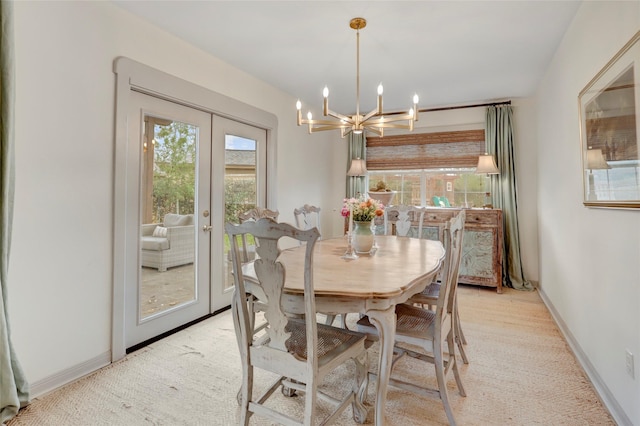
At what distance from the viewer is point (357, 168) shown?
4.96 m

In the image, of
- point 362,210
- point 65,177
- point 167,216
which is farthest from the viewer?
point 167,216

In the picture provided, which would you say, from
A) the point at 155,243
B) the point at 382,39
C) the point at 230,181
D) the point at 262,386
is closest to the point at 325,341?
the point at 262,386

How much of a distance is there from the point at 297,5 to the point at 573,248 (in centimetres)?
283

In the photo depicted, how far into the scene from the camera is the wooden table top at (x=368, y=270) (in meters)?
1.40

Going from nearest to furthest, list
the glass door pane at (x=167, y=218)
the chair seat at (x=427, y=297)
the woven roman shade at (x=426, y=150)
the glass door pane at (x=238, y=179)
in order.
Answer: the chair seat at (x=427, y=297), the glass door pane at (x=167, y=218), the glass door pane at (x=238, y=179), the woven roman shade at (x=426, y=150)

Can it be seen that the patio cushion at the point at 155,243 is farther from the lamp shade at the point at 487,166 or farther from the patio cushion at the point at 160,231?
the lamp shade at the point at 487,166

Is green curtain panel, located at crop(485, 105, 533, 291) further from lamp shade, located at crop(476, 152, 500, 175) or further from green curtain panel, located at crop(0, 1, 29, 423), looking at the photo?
green curtain panel, located at crop(0, 1, 29, 423)

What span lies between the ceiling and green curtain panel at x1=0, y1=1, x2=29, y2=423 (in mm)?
904

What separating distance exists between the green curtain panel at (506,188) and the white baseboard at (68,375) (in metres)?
4.51

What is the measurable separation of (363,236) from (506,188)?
120 inches

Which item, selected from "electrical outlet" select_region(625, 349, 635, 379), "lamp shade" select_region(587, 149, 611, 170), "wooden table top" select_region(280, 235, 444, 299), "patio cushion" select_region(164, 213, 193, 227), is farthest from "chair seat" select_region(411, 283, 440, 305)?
"patio cushion" select_region(164, 213, 193, 227)

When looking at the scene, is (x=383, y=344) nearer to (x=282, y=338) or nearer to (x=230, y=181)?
(x=282, y=338)

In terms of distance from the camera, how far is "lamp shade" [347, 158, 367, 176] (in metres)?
4.96

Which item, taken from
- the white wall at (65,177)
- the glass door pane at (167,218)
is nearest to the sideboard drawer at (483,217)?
the glass door pane at (167,218)
